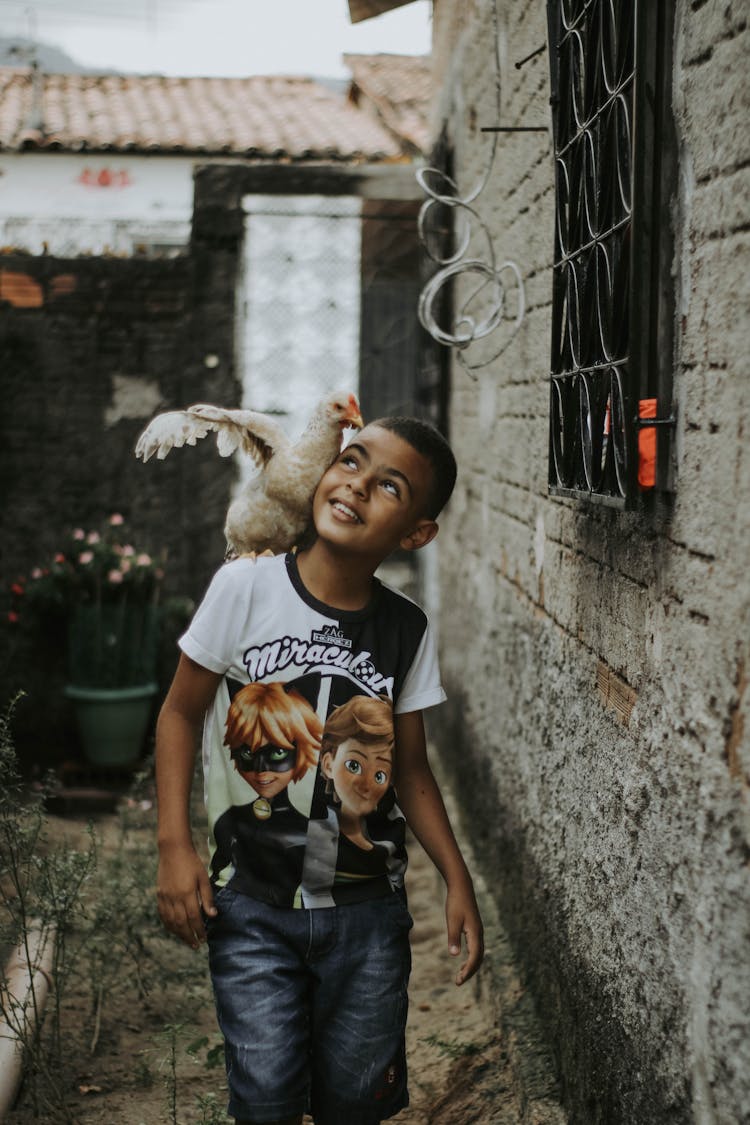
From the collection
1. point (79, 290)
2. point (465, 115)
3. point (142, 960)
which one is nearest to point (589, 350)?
point (142, 960)

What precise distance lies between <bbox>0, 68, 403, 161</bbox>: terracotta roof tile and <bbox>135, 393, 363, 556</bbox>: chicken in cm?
1043

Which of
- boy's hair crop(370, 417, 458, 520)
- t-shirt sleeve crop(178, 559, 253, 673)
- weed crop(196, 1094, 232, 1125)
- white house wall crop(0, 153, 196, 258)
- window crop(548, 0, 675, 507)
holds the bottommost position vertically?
weed crop(196, 1094, 232, 1125)

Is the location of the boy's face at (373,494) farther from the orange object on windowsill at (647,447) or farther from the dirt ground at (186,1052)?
the dirt ground at (186,1052)

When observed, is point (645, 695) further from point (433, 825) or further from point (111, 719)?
point (111, 719)

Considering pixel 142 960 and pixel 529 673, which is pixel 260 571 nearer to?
pixel 529 673

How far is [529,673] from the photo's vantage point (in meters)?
3.18

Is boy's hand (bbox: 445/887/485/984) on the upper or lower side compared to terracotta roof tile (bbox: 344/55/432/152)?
lower

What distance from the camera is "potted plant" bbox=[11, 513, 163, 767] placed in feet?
19.0

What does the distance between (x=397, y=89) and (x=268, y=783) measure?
12976 millimetres

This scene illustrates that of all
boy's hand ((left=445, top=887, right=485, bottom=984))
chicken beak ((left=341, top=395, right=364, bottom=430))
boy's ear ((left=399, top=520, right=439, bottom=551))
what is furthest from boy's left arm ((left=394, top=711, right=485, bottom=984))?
chicken beak ((left=341, top=395, right=364, bottom=430))

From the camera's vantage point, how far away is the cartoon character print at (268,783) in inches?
78.5

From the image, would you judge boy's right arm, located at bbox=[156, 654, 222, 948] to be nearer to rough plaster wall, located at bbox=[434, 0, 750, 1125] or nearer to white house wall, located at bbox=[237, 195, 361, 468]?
rough plaster wall, located at bbox=[434, 0, 750, 1125]

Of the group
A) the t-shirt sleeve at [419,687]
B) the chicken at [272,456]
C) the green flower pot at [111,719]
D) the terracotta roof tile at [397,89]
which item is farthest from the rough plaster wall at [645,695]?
the terracotta roof tile at [397,89]

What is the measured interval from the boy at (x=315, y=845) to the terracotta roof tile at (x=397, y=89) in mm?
9454
